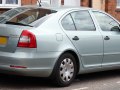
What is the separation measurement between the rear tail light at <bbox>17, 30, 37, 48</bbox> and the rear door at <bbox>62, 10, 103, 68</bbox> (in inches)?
35.4

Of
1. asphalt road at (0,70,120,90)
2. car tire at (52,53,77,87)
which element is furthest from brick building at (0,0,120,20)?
car tire at (52,53,77,87)

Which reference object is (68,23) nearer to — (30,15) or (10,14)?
(30,15)

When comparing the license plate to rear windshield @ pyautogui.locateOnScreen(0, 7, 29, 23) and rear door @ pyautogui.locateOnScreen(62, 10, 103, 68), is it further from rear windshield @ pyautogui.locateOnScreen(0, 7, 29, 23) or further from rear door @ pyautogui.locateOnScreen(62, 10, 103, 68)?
rear door @ pyautogui.locateOnScreen(62, 10, 103, 68)

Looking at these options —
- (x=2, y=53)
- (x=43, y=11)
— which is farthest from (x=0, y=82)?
(x=43, y=11)

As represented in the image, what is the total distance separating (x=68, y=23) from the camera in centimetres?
892

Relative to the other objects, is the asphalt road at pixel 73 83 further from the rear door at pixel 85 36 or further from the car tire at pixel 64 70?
the rear door at pixel 85 36

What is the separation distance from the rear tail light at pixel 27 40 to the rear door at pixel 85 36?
898mm

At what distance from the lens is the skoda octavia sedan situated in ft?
26.5

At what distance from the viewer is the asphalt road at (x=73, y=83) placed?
8609 mm

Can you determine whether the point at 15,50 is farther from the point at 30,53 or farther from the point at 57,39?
the point at 57,39

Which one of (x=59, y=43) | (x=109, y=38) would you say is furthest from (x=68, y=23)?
(x=109, y=38)

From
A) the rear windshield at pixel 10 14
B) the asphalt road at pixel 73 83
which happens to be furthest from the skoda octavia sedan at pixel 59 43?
the asphalt road at pixel 73 83

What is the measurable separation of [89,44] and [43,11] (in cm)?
113

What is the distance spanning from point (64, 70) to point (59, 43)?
1.75 ft
